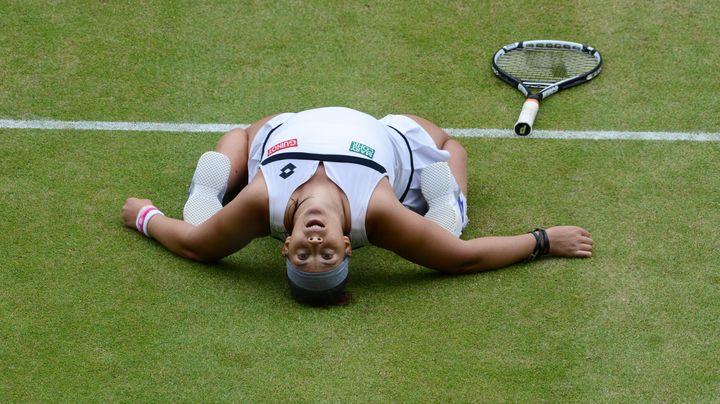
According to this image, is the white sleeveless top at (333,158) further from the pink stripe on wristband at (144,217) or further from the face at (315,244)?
the pink stripe on wristband at (144,217)

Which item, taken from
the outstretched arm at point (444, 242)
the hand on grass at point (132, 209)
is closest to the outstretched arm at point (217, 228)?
the hand on grass at point (132, 209)

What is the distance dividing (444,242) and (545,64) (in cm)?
305

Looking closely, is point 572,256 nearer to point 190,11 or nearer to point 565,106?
point 565,106

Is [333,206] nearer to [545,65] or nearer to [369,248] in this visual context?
[369,248]

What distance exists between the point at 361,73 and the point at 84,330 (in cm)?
391

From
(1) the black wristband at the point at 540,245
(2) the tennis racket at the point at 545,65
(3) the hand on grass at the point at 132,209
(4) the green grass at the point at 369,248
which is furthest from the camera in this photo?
(2) the tennis racket at the point at 545,65

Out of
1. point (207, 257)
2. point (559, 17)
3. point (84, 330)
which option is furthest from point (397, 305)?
point (559, 17)

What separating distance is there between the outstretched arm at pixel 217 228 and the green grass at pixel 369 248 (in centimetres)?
14

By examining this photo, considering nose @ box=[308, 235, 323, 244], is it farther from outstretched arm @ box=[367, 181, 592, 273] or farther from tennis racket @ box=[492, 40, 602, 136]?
tennis racket @ box=[492, 40, 602, 136]

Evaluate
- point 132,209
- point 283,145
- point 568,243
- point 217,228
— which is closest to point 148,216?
point 132,209

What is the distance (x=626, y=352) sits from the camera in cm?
726

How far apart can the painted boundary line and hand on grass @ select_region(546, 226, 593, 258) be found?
1.58m

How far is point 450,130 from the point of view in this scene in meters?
9.66

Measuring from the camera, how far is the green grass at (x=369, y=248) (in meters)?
7.20
